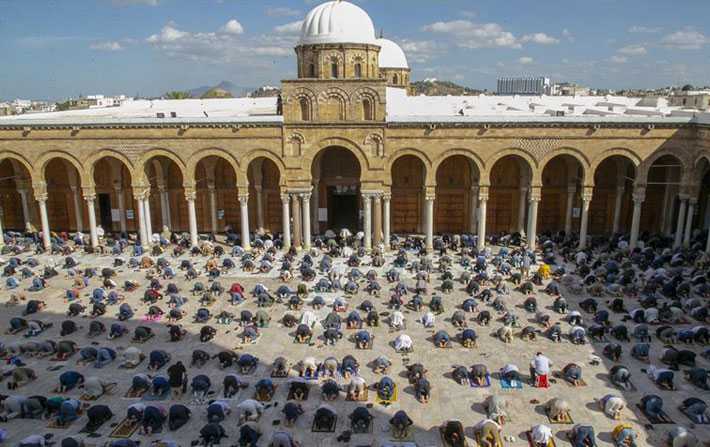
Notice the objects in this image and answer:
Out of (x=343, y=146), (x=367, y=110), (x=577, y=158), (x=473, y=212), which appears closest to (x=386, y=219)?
(x=343, y=146)

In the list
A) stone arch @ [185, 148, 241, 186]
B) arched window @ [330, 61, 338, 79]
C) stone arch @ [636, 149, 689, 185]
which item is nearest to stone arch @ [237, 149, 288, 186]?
stone arch @ [185, 148, 241, 186]

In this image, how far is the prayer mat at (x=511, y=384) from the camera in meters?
18.7


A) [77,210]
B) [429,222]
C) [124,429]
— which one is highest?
[77,210]

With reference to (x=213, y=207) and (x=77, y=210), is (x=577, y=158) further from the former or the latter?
(x=77, y=210)

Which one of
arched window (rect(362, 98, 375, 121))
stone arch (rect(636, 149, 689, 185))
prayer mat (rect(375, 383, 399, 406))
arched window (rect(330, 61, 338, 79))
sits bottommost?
prayer mat (rect(375, 383, 399, 406))

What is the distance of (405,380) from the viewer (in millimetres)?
19375

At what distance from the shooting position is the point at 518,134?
32.3 m

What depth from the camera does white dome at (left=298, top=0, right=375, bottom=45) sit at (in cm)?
3483

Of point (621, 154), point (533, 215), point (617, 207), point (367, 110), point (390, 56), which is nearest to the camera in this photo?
point (621, 154)

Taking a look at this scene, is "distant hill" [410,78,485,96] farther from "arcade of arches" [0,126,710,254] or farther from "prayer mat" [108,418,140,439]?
"prayer mat" [108,418,140,439]

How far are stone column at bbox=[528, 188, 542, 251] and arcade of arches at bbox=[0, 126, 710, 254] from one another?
9cm

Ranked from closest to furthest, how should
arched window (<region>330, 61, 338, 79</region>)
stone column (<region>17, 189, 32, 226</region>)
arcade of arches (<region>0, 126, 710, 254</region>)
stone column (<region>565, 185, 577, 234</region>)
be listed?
1. arcade of arches (<region>0, 126, 710, 254</region>)
2. arched window (<region>330, 61, 338, 79</region>)
3. stone column (<region>565, 185, 577, 234</region>)
4. stone column (<region>17, 189, 32, 226</region>)

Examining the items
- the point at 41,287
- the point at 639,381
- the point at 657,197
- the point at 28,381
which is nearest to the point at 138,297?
the point at 41,287

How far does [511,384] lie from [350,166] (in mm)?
21871
